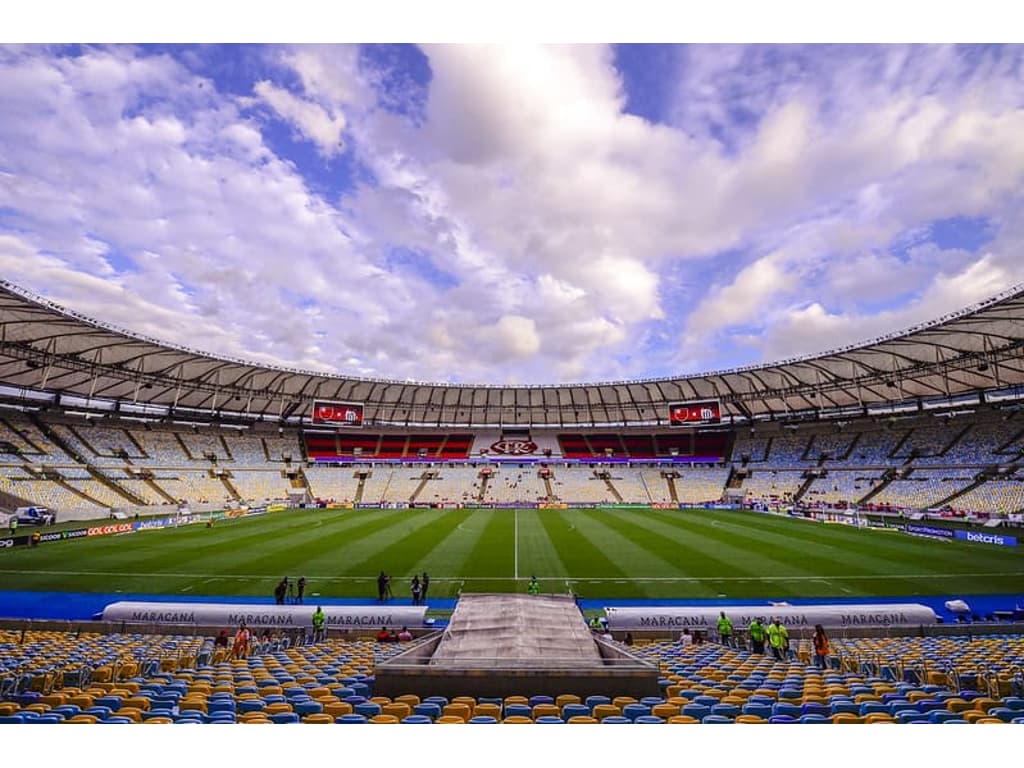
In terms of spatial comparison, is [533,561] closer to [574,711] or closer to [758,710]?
[574,711]

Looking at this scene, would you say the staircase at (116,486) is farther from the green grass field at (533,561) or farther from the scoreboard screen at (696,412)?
the scoreboard screen at (696,412)

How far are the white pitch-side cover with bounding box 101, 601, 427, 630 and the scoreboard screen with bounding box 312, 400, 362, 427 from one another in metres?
42.7

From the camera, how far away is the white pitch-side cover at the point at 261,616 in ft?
52.2

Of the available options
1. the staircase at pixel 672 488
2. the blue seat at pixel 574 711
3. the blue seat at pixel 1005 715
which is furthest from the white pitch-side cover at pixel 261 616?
the staircase at pixel 672 488

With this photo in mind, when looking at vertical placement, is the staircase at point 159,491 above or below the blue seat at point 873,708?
above

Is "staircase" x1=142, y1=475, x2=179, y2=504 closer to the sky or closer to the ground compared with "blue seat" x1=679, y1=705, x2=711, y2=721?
closer to the sky

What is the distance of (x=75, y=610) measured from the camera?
59.5ft

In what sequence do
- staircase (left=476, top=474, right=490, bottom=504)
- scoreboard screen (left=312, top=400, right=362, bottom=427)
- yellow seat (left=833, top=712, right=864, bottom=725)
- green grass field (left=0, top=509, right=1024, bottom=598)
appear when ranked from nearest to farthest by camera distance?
1. yellow seat (left=833, top=712, right=864, bottom=725)
2. green grass field (left=0, top=509, right=1024, bottom=598)
3. scoreboard screen (left=312, top=400, right=362, bottom=427)
4. staircase (left=476, top=474, right=490, bottom=504)

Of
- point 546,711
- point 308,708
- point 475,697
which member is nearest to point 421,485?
point 475,697

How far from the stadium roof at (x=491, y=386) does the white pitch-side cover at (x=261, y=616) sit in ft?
72.8

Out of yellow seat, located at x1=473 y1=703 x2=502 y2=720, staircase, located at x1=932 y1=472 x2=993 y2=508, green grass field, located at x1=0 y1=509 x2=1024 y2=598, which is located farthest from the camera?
staircase, located at x1=932 y1=472 x2=993 y2=508

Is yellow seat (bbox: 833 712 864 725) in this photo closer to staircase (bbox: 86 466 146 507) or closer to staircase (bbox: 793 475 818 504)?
staircase (bbox: 86 466 146 507)

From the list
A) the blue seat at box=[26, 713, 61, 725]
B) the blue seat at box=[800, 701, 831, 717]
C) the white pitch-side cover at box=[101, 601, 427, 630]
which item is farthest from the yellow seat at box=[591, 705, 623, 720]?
the white pitch-side cover at box=[101, 601, 427, 630]

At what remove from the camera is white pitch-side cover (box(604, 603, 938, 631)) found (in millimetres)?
15773
